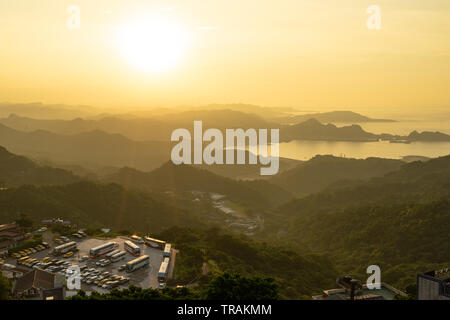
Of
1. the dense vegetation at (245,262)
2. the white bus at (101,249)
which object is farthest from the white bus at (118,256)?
the dense vegetation at (245,262)

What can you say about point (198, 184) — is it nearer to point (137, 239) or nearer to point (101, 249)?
point (137, 239)

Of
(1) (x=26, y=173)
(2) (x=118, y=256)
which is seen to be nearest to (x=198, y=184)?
(1) (x=26, y=173)

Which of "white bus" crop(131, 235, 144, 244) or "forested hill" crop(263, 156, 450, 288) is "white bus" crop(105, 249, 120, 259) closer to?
"white bus" crop(131, 235, 144, 244)
